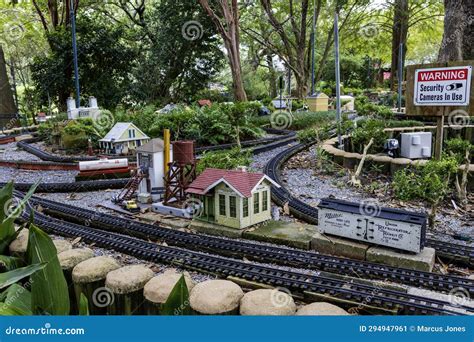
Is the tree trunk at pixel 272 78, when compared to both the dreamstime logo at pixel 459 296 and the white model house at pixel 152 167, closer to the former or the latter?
the white model house at pixel 152 167

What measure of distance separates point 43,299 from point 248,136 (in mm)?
13582

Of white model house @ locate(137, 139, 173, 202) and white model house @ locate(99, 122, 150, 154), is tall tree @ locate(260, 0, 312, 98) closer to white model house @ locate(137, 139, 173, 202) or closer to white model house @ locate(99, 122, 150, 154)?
white model house @ locate(99, 122, 150, 154)

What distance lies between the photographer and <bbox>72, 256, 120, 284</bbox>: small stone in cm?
407

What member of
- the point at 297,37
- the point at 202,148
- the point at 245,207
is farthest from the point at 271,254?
the point at 297,37

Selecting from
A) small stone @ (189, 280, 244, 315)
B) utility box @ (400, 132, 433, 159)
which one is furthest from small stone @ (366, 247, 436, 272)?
utility box @ (400, 132, 433, 159)

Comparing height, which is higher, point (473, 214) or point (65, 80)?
point (65, 80)

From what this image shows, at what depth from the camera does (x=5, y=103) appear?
80.2ft

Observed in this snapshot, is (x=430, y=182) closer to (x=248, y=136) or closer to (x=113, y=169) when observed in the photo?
(x=113, y=169)

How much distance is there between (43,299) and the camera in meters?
3.20

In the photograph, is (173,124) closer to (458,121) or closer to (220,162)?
(220,162)

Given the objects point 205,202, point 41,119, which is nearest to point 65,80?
point 41,119

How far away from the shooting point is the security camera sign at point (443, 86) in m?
7.89

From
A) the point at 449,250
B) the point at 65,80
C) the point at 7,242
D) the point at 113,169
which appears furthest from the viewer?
the point at 65,80

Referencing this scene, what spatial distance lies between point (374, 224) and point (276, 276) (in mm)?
1693
